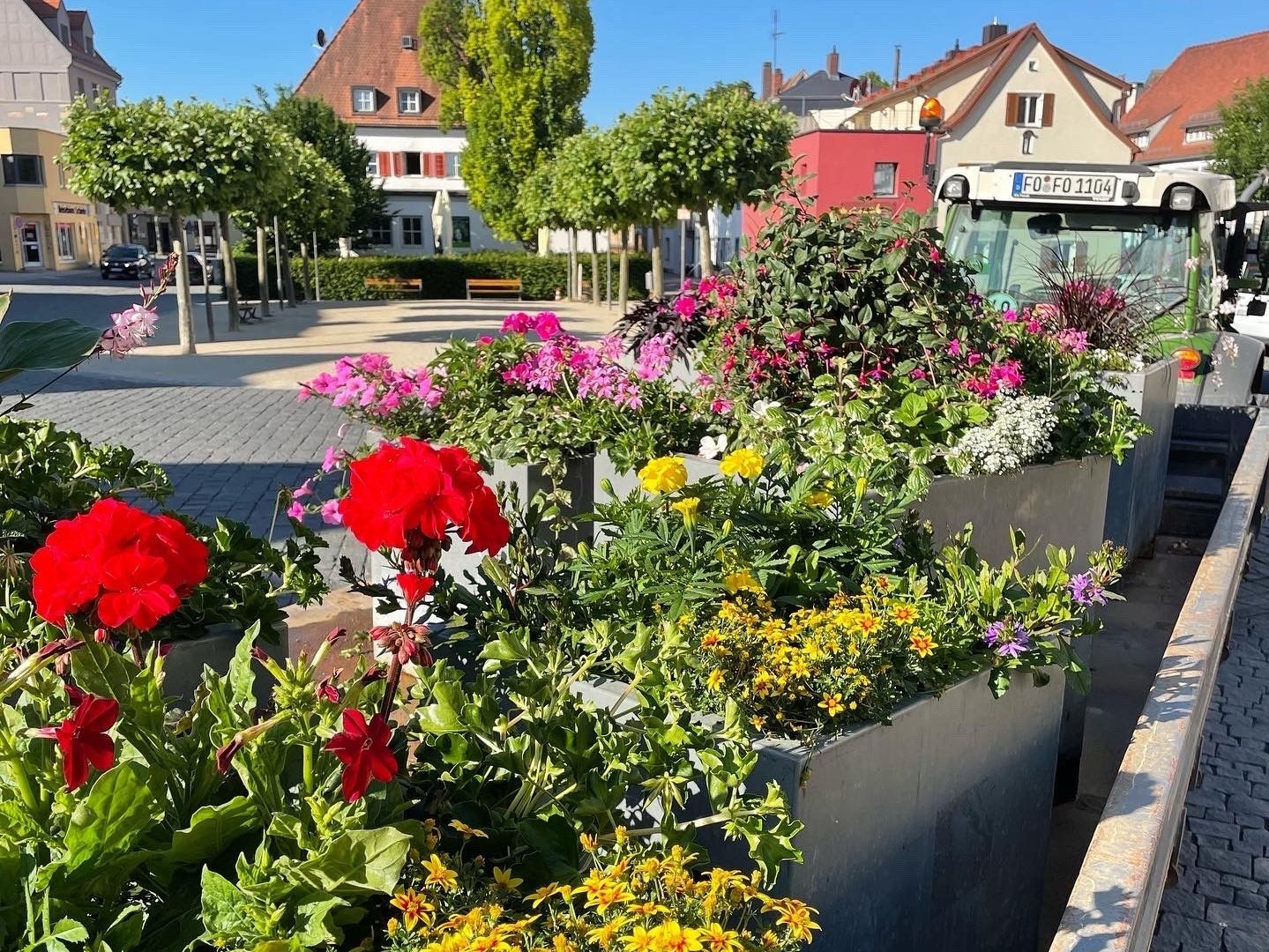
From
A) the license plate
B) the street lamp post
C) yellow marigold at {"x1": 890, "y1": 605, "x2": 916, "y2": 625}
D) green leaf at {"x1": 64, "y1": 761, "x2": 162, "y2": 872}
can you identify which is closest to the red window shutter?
the street lamp post

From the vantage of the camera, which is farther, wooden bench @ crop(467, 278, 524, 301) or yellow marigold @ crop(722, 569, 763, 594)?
wooden bench @ crop(467, 278, 524, 301)

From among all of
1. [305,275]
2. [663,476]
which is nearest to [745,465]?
[663,476]

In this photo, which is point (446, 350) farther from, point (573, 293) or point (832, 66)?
point (832, 66)

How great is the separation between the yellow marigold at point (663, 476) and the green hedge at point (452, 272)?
35425 mm

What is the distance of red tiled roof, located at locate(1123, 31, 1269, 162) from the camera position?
6037cm

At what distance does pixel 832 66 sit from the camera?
85.2m

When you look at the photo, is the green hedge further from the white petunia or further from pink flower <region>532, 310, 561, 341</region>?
the white petunia

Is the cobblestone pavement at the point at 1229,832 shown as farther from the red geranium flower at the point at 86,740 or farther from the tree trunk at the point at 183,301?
the tree trunk at the point at 183,301

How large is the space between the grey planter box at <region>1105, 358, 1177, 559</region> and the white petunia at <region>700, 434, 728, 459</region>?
2.30 m

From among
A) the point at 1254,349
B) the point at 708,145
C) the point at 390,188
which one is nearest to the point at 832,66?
the point at 390,188

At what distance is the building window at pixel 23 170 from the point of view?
54.0 m

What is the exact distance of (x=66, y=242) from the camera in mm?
59875

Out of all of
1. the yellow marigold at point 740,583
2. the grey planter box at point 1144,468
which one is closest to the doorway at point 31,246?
the grey planter box at point 1144,468

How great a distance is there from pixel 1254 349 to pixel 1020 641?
7850 mm
